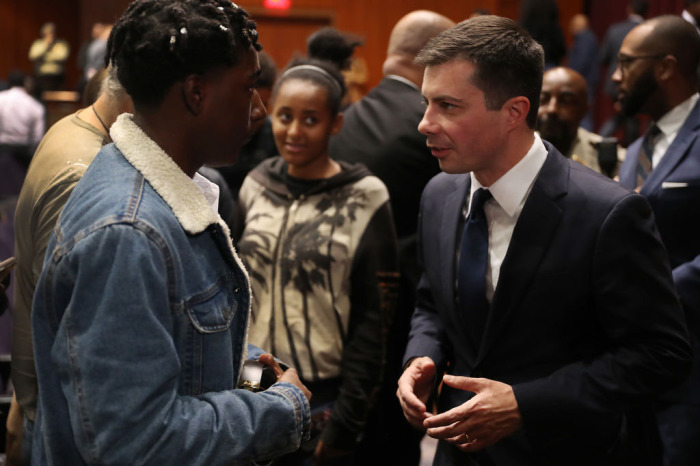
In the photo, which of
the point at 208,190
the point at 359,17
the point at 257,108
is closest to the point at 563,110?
the point at 257,108

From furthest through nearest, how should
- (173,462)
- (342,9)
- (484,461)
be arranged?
(342,9)
(484,461)
(173,462)

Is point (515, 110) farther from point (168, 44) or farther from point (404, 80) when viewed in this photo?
point (404, 80)

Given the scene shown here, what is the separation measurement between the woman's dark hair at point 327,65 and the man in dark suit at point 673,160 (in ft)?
3.76

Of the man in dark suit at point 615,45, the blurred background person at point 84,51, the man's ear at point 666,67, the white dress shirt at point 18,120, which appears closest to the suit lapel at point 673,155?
the man's ear at point 666,67

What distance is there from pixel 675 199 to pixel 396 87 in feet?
3.99

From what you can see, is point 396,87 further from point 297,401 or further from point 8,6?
point 8,6

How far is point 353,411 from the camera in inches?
105

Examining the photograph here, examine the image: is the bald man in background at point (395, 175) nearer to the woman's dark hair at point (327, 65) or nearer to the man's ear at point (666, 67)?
the woman's dark hair at point (327, 65)

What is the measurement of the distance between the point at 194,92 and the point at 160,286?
1.24 feet

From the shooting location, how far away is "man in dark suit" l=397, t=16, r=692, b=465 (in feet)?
5.81

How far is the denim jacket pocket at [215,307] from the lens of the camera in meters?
1.36

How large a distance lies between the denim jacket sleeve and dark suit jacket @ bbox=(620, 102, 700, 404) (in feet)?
6.16

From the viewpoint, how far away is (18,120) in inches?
423

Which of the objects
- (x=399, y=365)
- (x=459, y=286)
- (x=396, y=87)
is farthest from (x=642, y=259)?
(x=396, y=87)
